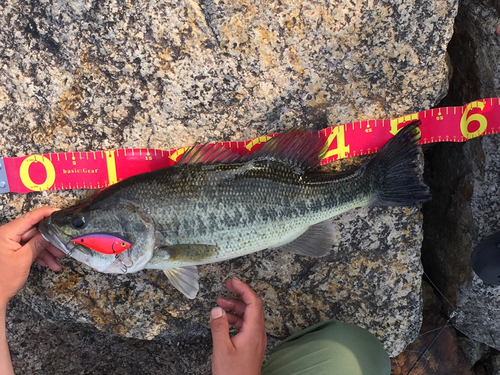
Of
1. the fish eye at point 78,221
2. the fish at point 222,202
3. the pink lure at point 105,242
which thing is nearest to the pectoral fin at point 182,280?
the fish at point 222,202

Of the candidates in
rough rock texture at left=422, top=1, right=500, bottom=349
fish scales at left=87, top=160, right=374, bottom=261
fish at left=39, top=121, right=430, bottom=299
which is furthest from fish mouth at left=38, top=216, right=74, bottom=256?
rough rock texture at left=422, top=1, right=500, bottom=349

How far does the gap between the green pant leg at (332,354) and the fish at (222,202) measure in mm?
772

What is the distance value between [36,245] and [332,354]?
6.48ft

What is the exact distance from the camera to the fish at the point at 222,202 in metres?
2.10

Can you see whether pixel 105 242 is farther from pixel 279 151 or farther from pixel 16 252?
pixel 279 151

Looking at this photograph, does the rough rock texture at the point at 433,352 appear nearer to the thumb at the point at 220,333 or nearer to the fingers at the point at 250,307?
the fingers at the point at 250,307

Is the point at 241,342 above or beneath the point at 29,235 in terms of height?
beneath

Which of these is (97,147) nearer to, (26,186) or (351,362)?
(26,186)

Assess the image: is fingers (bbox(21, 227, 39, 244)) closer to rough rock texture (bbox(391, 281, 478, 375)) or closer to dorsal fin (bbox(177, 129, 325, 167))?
dorsal fin (bbox(177, 129, 325, 167))

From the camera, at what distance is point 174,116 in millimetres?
2357

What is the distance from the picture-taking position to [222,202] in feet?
6.97

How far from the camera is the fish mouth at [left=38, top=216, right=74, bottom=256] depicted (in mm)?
2117

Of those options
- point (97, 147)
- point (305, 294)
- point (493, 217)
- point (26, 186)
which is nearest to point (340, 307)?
point (305, 294)

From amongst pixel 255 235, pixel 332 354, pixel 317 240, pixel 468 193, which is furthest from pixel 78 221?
pixel 468 193
